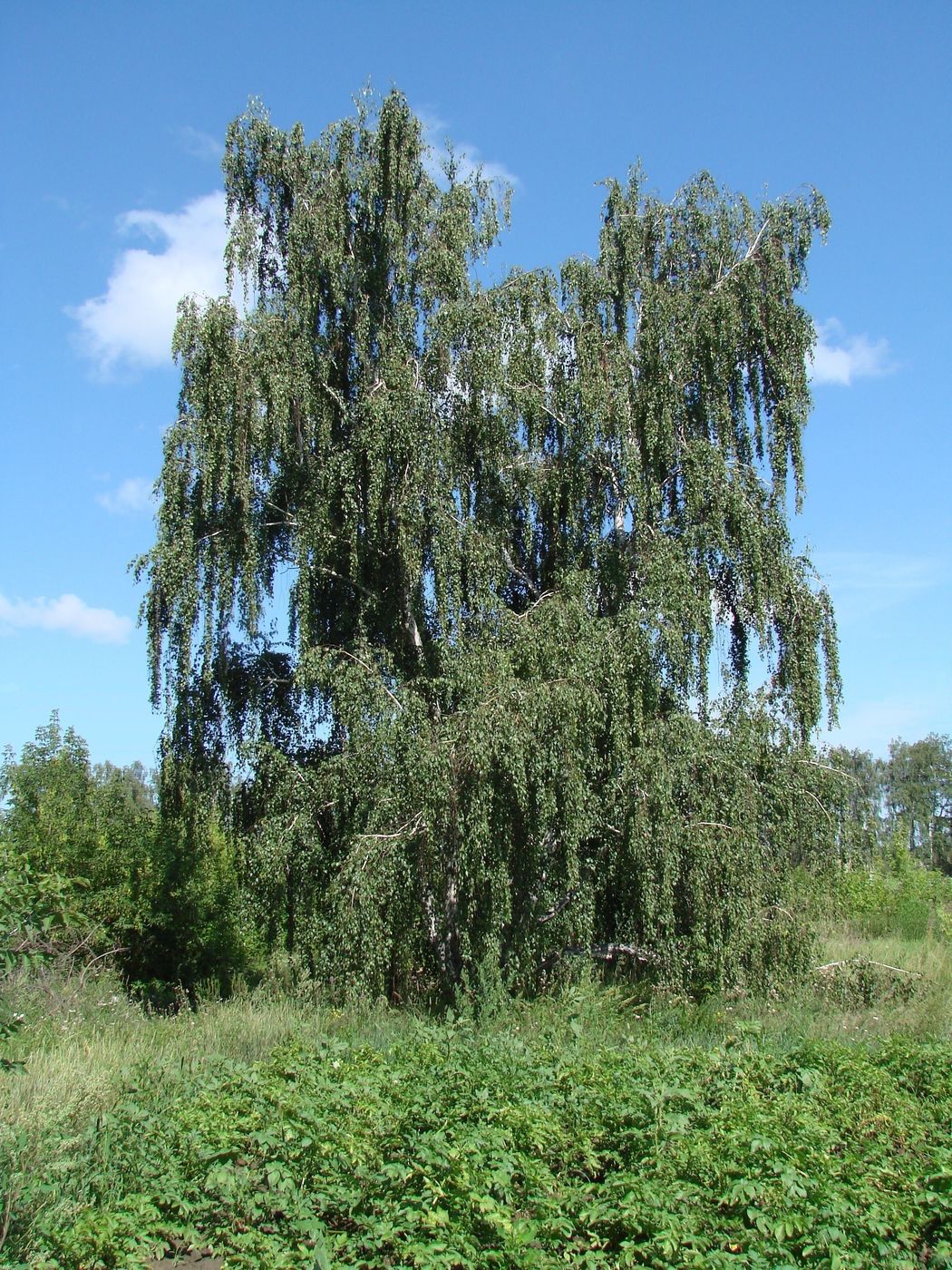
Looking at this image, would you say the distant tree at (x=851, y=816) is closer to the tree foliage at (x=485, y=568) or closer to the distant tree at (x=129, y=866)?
the tree foliage at (x=485, y=568)

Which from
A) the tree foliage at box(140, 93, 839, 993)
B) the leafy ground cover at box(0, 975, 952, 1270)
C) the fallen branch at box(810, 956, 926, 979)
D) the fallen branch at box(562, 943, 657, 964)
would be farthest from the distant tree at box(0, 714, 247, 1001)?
the leafy ground cover at box(0, 975, 952, 1270)

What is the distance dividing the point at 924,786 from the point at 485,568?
3208 inches

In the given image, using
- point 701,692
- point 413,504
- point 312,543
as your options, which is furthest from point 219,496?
point 701,692

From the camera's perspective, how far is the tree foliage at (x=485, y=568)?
11.6 meters

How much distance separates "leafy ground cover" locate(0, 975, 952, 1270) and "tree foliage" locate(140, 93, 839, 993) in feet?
14.5

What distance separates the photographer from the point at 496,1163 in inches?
197

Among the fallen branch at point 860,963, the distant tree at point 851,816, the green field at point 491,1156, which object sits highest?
the distant tree at point 851,816

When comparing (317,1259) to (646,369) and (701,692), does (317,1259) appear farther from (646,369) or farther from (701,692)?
(646,369)

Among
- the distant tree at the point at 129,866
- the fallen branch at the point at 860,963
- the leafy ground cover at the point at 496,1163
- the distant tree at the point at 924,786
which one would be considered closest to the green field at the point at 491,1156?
the leafy ground cover at the point at 496,1163

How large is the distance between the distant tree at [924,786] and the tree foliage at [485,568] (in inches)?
2785

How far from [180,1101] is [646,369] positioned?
37.8 ft

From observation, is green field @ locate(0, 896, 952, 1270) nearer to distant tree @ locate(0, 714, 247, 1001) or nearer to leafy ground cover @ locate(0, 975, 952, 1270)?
leafy ground cover @ locate(0, 975, 952, 1270)

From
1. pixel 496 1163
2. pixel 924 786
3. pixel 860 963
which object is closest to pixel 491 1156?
pixel 496 1163

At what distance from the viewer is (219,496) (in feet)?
44.9
